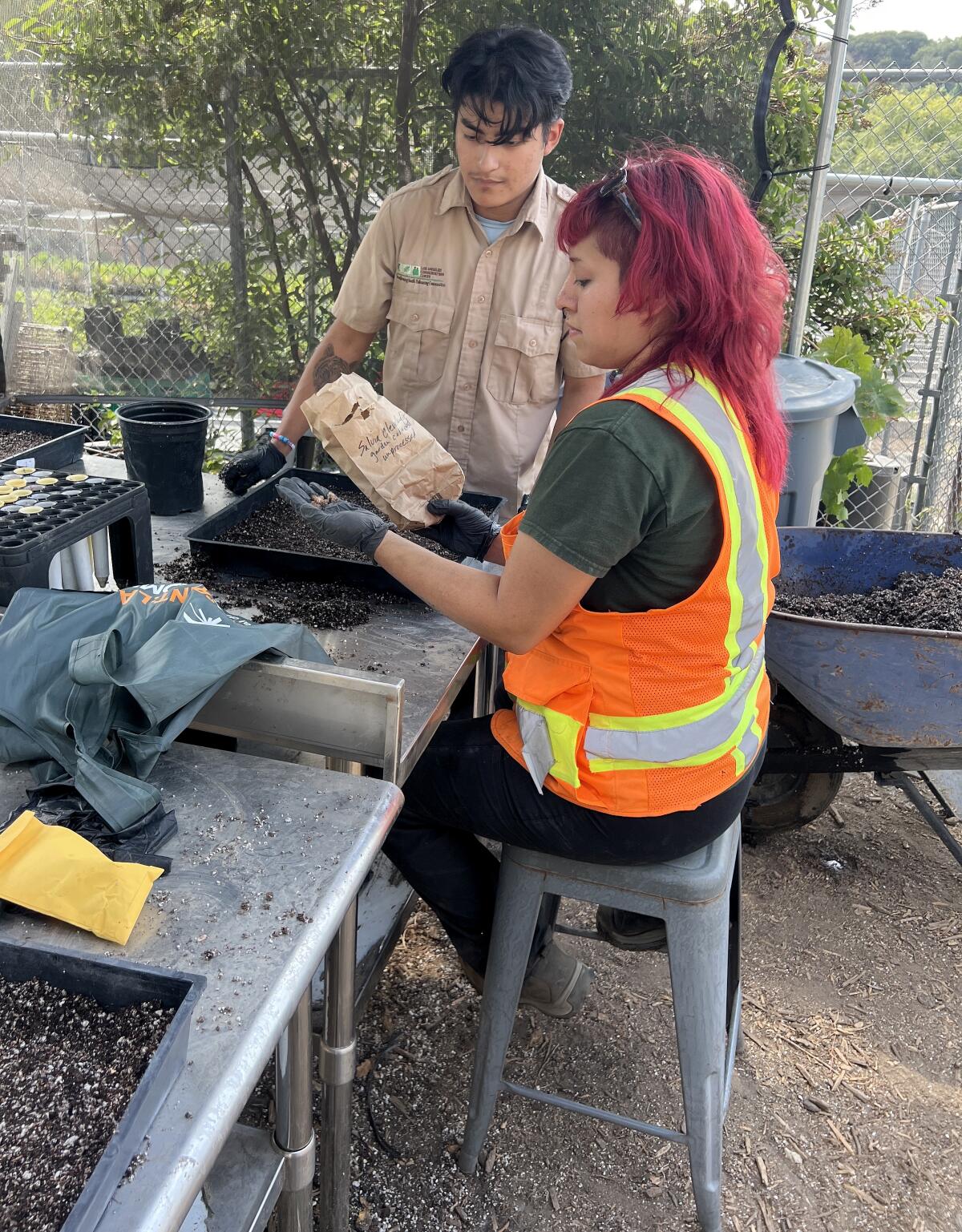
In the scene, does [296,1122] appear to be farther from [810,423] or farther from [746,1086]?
Answer: [810,423]

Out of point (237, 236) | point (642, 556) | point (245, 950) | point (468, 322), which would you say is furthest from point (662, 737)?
Answer: point (237, 236)

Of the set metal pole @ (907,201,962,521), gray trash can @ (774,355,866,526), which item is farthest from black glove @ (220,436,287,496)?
metal pole @ (907,201,962,521)

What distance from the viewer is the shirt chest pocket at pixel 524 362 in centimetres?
271

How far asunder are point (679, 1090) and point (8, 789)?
1.72 metres

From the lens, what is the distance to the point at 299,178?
3893mm

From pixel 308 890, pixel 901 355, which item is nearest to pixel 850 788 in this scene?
pixel 901 355

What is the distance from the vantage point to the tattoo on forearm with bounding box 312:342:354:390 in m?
2.79

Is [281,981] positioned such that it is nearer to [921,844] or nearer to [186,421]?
[186,421]

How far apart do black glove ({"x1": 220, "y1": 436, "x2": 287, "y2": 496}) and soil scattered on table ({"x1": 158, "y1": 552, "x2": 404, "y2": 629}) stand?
443mm

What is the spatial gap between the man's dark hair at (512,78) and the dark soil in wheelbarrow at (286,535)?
0.99 meters

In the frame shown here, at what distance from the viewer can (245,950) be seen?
3.62 feet

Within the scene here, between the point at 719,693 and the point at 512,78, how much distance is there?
156 cm

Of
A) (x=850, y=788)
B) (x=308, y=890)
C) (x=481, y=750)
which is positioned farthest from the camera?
(x=850, y=788)

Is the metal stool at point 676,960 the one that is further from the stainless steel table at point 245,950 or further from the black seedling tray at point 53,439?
the black seedling tray at point 53,439
